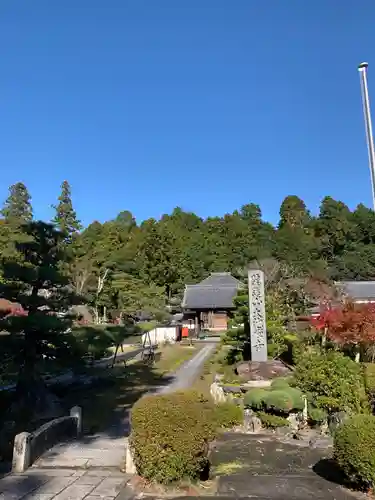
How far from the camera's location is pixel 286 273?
30.6 metres

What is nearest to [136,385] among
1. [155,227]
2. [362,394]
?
[362,394]

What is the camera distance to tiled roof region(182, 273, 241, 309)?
40.6 meters

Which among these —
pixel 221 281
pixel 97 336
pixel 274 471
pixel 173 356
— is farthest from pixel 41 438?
pixel 221 281

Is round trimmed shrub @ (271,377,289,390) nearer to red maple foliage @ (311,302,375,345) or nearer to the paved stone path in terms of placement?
red maple foliage @ (311,302,375,345)

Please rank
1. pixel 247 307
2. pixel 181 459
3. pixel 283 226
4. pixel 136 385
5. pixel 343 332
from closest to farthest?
pixel 181 459, pixel 343 332, pixel 136 385, pixel 247 307, pixel 283 226

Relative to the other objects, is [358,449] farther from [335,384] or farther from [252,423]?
[252,423]

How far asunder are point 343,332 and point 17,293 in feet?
34.6

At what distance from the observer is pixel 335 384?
10.1 meters

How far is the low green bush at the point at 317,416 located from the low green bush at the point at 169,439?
512 centimetres

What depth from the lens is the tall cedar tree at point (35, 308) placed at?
11719 mm

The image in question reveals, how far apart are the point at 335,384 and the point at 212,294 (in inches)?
1258

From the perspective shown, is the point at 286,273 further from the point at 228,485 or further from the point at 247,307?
the point at 228,485

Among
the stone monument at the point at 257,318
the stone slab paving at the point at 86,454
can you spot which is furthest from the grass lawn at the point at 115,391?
the stone monument at the point at 257,318

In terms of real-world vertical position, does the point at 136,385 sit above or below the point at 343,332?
below
